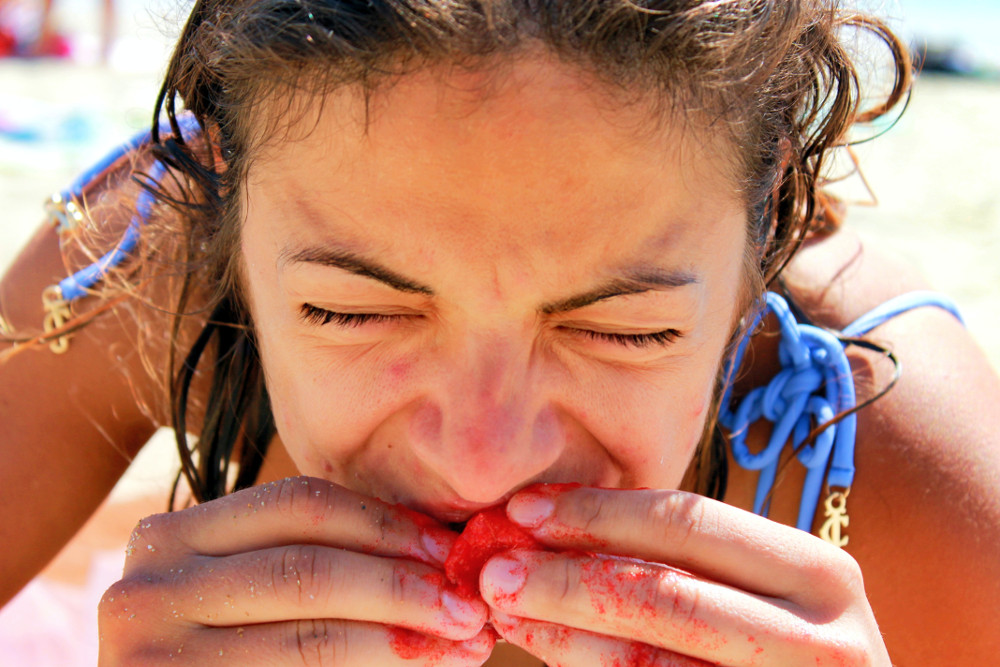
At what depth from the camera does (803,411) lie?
2.82 meters

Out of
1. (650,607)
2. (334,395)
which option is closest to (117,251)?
(334,395)

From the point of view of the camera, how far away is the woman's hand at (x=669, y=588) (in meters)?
1.73

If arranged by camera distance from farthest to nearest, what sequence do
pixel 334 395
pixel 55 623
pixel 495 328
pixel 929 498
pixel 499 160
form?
pixel 55 623 < pixel 929 498 < pixel 334 395 < pixel 495 328 < pixel 499 160

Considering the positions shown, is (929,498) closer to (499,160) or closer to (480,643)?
(480,643)

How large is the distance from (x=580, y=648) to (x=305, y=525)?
23.7 inches

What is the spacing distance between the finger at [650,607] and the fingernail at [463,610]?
5 cm

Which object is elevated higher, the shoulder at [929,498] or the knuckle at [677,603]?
the knuckle at [677,603]

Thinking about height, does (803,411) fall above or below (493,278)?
below

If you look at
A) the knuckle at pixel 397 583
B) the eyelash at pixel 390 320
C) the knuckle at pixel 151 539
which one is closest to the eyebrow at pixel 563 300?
the eyelash at pixel 390 320

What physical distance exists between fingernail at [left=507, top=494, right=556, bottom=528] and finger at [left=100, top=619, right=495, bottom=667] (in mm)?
268

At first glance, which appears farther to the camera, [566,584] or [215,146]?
[215,146]

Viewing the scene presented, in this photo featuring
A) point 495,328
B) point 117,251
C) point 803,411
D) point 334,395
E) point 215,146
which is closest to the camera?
point 495,328

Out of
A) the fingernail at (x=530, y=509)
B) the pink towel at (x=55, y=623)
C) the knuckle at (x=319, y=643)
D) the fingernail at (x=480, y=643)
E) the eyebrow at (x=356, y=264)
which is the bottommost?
the pink towel at (x=55, y=623)

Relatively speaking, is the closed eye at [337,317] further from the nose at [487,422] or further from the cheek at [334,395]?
the nose at [487,422]
